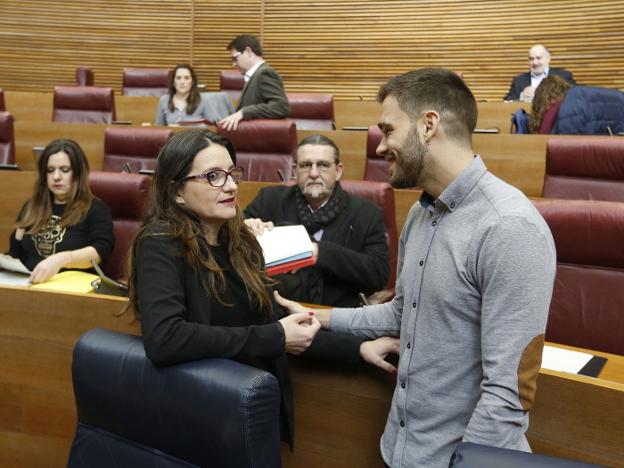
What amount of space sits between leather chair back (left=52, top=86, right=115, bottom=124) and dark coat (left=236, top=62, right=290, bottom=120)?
0.99 meters

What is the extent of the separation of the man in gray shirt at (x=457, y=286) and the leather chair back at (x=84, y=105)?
2557mm

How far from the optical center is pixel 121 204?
1.47m

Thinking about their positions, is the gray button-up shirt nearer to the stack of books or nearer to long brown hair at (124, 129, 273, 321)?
long brown hair at (124, 129, 273, 321)

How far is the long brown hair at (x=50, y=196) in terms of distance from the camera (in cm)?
140

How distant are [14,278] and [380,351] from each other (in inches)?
29.4

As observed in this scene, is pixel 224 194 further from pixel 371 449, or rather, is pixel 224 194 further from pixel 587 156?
pixel 587 156

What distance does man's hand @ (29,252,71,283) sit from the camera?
1.13m

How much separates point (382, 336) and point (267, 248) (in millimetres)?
287

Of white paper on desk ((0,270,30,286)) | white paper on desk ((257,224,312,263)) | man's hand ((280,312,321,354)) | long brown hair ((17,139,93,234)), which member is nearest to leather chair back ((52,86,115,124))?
long brown hair ((17,139,93,234))

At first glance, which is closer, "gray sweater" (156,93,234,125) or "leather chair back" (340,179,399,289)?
"leather chair back" (340,179,399,289)

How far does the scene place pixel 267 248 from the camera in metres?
0.91

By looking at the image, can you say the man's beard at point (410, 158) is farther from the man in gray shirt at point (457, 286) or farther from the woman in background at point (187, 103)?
the woman in background at point (187, 103)

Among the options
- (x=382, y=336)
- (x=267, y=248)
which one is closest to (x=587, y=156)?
(x=267, y=248)

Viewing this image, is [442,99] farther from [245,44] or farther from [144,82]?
[144,82]
